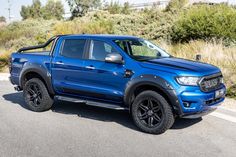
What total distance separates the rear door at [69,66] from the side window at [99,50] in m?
0.20

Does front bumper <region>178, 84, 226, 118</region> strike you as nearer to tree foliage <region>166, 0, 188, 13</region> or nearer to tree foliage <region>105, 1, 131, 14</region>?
tree foliage <region>166, 0, 188, 13</region>

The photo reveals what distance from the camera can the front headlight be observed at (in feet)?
19.2

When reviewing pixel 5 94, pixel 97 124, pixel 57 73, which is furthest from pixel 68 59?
pixel 5 94

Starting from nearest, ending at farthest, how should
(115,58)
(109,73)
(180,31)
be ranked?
(115,58) → (109,73) → (180,31)

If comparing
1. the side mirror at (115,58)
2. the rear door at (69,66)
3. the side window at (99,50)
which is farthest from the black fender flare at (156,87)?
the rear door at (69,66)

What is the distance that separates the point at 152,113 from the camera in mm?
6207

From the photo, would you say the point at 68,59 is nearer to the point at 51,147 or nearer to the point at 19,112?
the point at 19,112

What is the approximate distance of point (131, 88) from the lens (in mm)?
6312

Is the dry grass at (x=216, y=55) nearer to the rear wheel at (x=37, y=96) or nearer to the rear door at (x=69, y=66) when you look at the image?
the rear door at (x=69, y=66)

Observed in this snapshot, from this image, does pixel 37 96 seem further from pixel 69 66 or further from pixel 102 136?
pixel 102 136

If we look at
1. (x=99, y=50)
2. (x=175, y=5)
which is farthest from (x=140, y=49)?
(x=175, y=5)

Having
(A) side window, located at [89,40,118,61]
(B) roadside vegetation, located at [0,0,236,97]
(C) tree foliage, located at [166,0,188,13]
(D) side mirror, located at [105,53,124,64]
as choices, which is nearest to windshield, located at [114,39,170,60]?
(A) side window, located at [89,40,118,61]

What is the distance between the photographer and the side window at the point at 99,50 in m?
6.83

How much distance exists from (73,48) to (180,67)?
8.10 ft
